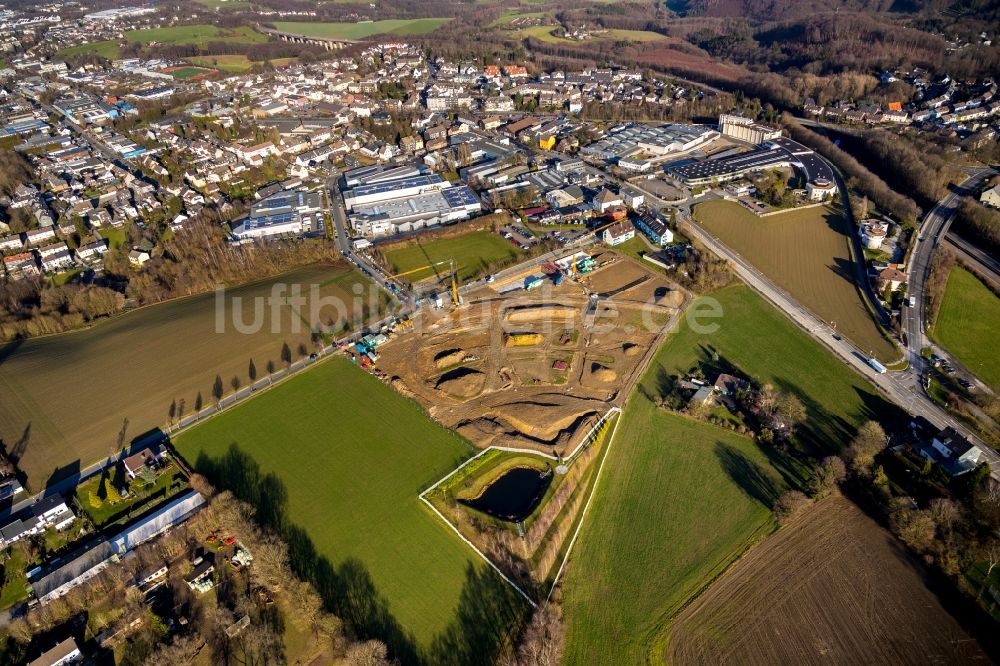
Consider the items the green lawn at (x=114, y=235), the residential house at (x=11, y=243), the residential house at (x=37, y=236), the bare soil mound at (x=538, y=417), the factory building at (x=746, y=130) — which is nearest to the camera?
the bare soil mound at (x=538, y=417)

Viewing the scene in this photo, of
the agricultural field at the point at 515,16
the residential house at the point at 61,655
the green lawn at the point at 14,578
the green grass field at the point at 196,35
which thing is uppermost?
the agricultural field at the point at 515,16

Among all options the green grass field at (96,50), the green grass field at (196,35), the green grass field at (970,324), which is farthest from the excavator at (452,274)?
the green grass field at (96,50)

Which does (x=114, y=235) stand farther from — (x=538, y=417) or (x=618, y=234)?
(x=618, y=234)

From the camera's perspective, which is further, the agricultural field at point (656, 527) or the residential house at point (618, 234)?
the residential house at point (618, 234)

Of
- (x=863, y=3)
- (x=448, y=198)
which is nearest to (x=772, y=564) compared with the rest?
(x=448, y=198)

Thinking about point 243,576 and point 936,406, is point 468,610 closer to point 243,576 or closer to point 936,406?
point 243,576

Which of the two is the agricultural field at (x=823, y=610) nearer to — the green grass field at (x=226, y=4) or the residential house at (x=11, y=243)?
the residential house at (x=11, y=243)

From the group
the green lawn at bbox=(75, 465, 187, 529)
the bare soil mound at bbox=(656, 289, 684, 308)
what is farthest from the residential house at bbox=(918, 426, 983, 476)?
the green lawn at bbox=(75, 465, 187, 529)
